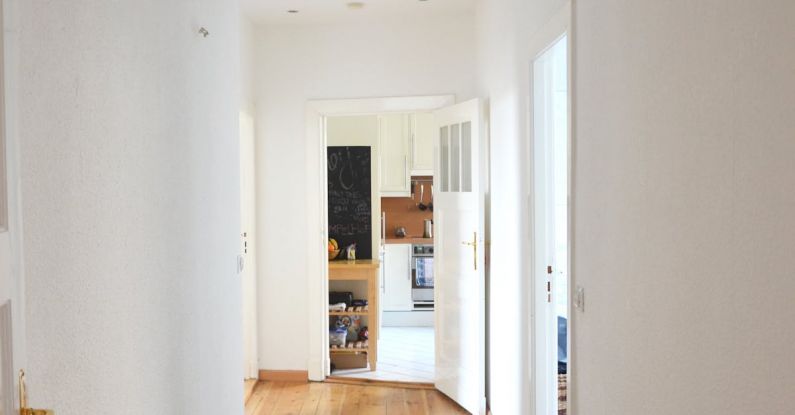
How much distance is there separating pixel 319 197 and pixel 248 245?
25.0 inches

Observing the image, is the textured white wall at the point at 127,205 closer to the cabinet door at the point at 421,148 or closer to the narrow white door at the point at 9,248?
the narrow white door at the point at 9,248

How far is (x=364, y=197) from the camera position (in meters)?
6.12

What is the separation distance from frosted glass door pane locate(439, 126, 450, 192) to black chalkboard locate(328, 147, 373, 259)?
1241 millimetres

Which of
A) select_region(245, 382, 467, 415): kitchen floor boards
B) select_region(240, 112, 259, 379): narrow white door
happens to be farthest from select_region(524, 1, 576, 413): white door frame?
select_region(240, 112, 259, 379): narrow white door

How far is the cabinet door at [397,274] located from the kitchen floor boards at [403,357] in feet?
1.07

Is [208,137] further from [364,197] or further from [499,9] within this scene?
[364,197]

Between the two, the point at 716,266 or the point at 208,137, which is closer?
the point at 716,266

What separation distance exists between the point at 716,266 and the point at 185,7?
2.08m

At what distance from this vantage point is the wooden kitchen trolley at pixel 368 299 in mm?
5652

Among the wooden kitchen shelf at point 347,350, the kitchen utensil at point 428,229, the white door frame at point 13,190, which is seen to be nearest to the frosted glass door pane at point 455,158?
the wooden kitchen shelf at point 347,350

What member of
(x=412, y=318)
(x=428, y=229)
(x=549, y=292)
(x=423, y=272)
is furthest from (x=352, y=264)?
(x=549, y=292)

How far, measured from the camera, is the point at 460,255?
15.3 ft

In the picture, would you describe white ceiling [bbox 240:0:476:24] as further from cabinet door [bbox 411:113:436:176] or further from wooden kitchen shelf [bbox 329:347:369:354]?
wooden kitchen shelf [bbox 329:347:369:354]

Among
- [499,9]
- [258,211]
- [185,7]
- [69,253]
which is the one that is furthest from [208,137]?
[258,211]
